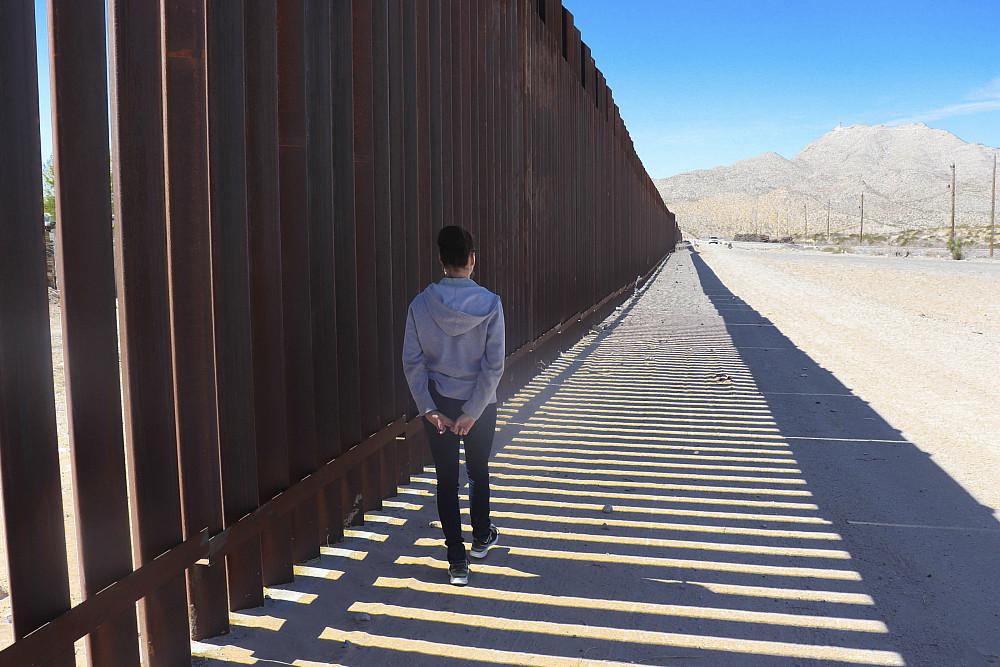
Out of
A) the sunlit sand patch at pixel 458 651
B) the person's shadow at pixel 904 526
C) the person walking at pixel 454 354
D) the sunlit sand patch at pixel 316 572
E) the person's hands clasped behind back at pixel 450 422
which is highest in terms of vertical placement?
the person walking at pixel 454 354

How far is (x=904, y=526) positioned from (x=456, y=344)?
270 cm

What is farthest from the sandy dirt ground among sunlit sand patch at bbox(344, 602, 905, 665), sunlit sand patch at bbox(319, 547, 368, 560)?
sunlit sand patch at bbox(319, 547, 368, 560)

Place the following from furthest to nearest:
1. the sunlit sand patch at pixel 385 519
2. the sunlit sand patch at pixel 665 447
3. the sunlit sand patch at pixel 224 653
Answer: the sunlit sand patch at pixel 665 447 → the sunlit sand patch at pixel 385 519 → the sunlit sand patch at pixel 224 653

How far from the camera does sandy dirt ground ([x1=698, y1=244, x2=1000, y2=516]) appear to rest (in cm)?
614

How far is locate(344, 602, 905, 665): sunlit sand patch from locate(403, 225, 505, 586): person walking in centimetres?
32

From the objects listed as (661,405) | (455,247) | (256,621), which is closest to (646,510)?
(455,247)

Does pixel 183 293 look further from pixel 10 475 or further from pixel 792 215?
pixel 792 215

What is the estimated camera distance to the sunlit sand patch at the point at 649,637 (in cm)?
293

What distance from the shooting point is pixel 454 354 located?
3.47 metres

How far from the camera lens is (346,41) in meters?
4.08

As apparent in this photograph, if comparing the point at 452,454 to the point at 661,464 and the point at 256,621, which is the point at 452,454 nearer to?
the point at 256,621

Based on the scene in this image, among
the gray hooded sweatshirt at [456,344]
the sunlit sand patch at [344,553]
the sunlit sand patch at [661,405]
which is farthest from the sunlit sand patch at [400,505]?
the sunlit sand patch at [661,405]

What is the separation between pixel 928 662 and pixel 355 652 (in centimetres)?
207

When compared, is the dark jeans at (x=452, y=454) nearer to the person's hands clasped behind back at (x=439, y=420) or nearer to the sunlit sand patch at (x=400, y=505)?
the person's hands clasped behind back at (x=439, y=420)
